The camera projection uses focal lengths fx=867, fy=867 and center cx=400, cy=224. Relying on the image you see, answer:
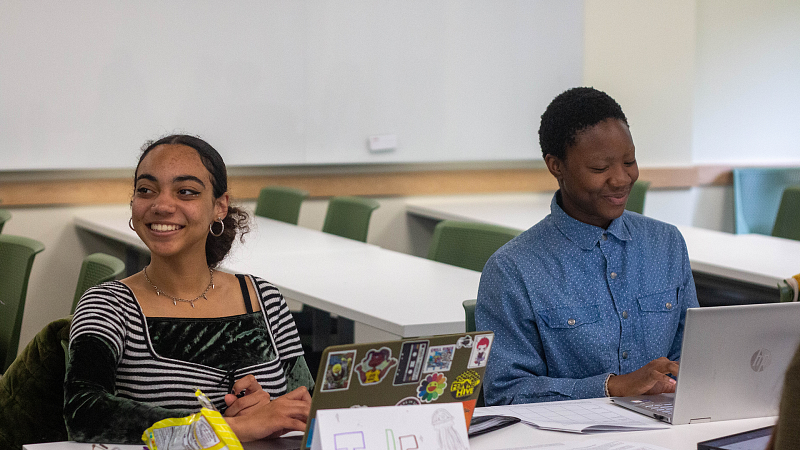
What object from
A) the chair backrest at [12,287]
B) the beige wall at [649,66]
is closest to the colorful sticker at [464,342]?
the chair backrest at [12,287]

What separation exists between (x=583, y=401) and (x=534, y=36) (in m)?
3.99

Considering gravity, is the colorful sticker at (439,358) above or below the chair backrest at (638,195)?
above

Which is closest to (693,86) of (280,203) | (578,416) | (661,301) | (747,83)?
→ (747,83)

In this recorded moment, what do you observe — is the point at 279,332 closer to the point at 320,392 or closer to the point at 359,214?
the point at 320,392

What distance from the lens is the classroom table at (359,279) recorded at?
2508mm

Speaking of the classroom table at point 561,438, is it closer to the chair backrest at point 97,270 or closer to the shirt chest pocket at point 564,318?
the shirt chest pocket at point 564,318

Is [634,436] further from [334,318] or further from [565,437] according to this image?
[334,318]

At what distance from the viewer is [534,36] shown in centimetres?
541

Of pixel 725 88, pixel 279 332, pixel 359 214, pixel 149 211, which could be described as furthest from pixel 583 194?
pixel 725 88

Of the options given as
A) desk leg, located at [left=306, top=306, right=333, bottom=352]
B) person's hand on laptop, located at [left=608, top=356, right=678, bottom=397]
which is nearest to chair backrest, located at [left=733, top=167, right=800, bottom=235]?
desk leg, located at [left=306, top=306, right=333, bottom=352]

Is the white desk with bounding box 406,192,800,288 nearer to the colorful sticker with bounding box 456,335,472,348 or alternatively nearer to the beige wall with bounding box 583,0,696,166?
the beige wall with bounding box 583,0,696,166

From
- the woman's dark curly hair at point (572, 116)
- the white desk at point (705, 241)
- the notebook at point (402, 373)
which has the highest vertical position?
the woman's dark curly hair at point (572, 116)

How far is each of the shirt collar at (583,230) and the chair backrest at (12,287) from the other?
65.4 inches

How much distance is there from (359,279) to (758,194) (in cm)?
390
